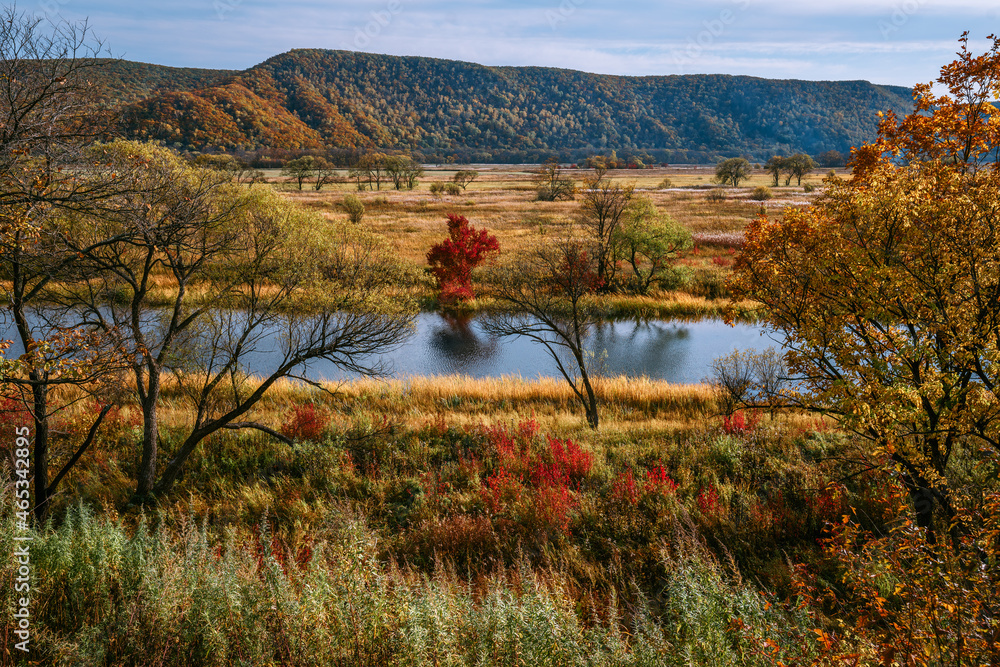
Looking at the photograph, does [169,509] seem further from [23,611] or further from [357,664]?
[357,664]

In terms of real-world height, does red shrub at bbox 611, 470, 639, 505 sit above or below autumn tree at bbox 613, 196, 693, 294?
below

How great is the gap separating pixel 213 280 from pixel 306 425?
551cm

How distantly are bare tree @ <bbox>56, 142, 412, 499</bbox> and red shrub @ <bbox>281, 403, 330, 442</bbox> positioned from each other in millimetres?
1694

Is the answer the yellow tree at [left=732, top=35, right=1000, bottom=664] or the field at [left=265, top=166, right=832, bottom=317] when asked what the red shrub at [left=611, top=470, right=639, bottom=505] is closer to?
the yellow tree at [left=732, top=35, right=1000, bottom=664]

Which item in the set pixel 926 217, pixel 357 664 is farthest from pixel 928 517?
pixel 357 664

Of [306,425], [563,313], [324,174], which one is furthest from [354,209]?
[324,174]

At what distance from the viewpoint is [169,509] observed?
11.3 metres

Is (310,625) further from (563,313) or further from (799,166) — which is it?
(799,166)

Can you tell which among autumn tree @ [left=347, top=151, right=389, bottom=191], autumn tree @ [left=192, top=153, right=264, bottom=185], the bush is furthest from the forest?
autumn tree @ [left=347, top=151, right=389, bottom=191]

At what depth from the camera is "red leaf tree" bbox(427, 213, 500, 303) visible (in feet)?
116

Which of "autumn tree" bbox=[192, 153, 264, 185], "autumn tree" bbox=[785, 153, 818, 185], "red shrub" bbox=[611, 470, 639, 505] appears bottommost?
"red shrub" bbox=[611, 470, 639, 505]

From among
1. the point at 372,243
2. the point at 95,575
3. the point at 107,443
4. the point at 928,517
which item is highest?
the point at 372,243

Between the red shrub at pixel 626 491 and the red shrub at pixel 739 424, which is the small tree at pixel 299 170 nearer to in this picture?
the red shrub at pixel 739 424

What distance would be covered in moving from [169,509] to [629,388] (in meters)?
16.2
